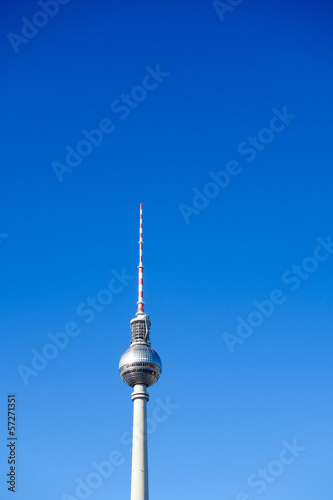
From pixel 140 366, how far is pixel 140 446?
13.2m

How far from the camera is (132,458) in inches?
3848

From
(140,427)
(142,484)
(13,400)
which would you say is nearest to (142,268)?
(140,427)

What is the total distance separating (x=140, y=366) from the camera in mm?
102188

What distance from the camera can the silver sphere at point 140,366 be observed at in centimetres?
10225

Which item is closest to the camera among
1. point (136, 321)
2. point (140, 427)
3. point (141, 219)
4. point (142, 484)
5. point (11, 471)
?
point (11, 471)

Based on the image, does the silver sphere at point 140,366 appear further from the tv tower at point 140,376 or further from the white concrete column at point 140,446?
the white concrete column at point 140,446

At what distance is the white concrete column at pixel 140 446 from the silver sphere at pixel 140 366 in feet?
5.83

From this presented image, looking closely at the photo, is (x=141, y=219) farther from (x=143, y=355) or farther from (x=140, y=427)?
(x=140, y=427)

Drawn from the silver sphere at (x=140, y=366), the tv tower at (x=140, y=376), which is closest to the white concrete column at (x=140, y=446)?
the tv tower at (x=140, y=376)

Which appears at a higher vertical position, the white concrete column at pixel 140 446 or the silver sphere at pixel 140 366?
the silver sphere at pixel 140 366

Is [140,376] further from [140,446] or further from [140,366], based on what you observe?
[140,446]

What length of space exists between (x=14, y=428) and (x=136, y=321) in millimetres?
51335

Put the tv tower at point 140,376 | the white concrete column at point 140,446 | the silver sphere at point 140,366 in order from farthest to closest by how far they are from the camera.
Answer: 1. the silver sphere at point 140,366
2. the tv tower at point 140,376
3. the white concrete column at point 140,446

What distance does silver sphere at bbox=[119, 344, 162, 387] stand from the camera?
335 ft
